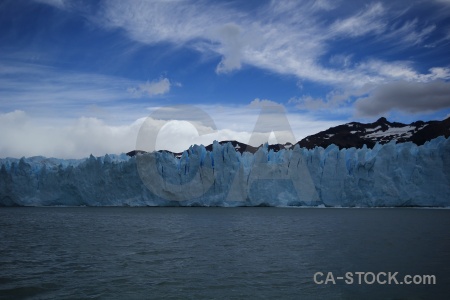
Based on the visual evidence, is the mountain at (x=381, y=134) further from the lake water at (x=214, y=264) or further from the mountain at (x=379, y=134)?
the lake water at (x=214, y=264)

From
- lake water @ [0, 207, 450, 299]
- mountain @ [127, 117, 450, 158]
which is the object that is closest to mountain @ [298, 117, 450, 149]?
mountain @ [127, 117, 450, 158]

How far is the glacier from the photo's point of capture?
34.7 metres

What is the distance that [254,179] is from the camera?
37.1m

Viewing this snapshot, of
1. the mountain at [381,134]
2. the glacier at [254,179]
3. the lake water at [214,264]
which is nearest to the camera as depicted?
the lake water at [214,264]

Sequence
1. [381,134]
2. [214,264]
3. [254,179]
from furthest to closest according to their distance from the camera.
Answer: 1. [381,134]
2. [254,179]
3. [214,264]

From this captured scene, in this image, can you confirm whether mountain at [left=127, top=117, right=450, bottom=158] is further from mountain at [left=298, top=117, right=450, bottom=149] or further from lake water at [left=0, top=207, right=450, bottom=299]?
lake water at [left=0, top=207, right=450, bottom=299]

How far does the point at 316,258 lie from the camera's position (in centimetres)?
1166

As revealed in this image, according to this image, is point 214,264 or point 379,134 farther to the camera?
point 379,134

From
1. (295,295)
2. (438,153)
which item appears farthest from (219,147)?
(295,295)

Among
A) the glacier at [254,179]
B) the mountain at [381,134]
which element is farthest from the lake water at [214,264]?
the mountain at [381,134]

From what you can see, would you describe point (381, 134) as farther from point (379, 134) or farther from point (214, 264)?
point (214, 264)

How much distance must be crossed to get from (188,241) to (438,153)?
2788cm

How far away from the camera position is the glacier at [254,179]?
34.7m

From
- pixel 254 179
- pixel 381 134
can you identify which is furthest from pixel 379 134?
pixel 254 179
